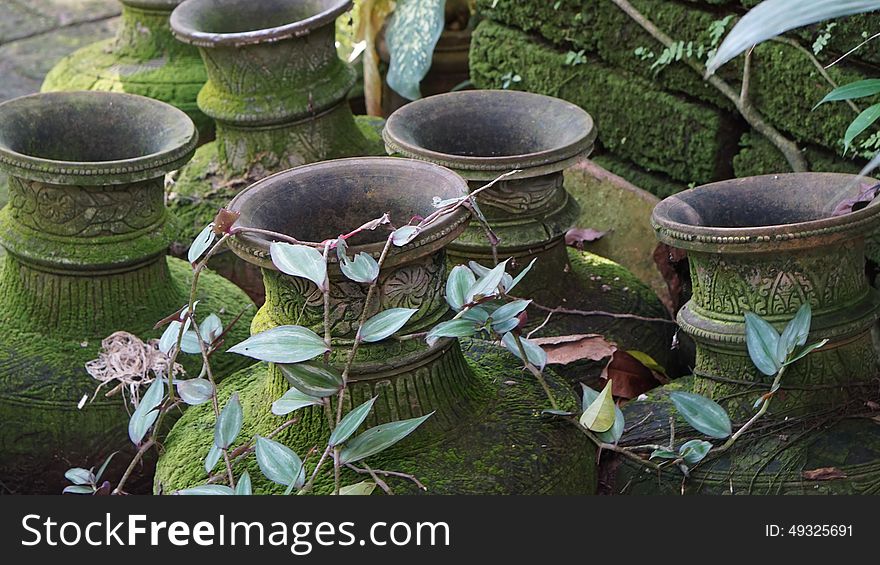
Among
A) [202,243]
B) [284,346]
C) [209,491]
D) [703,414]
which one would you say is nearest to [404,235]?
[284,346]

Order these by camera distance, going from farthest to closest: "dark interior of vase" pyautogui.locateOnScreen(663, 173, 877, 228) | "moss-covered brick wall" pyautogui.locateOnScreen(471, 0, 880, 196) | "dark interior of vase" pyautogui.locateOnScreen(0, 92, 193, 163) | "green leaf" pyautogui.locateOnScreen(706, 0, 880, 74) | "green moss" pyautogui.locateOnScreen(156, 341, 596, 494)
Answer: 1. "moss-covered brick wall" pyautogui.locateOnScreen(471, 0, 880, 196)
2. "dark interior of vase" pyautogui.locateOnScreen(0, 92, 193, 163)
3. "dark interior of vase" pyautogui.locateOnScreen(663, 173, 877, 228)
4. "green moss" pyautogui.locateOnScreen(156, 341, 596, 494)
5. "green leaf" pyautogui.locateOnScreen(706, 0, 880, 74)

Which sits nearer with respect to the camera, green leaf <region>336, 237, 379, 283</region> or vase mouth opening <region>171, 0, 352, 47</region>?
green leaf <region>336, 237, 379, 283</region>

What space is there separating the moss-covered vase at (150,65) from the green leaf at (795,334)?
79.9 inches

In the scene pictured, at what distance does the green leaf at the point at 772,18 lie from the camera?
4.07 ft

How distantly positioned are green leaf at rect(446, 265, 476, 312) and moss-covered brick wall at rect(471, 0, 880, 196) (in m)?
1.08

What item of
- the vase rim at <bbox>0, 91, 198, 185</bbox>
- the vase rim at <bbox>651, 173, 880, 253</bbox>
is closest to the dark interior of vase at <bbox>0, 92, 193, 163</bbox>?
the vase rim at <bbox>0, 91, 198, 185</bbox>

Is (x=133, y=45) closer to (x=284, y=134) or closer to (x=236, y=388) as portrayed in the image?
(x=284, y=134)

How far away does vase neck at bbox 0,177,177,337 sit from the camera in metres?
2.38

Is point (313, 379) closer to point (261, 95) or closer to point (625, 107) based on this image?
point (261, 95)

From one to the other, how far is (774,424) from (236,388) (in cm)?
93

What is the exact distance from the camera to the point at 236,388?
2.16 metres

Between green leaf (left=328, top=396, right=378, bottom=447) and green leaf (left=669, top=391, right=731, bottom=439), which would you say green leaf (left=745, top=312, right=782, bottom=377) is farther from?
green leaf (left=328, top=396, right=378, bottom=447)

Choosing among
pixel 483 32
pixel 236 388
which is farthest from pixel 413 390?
pixel 483 32

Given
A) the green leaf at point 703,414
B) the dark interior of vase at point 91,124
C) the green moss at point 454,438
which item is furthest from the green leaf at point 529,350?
the dark interior of vase at point 91,124
